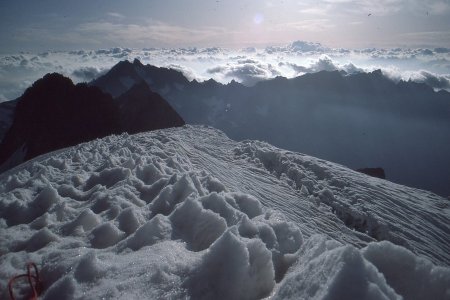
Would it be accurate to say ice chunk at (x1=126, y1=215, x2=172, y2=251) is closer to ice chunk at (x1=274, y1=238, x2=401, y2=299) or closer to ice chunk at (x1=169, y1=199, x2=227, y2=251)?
ice chunk at (x1=169, y1=199, x2=227, y2=251)

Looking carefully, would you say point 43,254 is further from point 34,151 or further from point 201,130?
point 34,151

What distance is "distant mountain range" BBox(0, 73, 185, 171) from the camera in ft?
198

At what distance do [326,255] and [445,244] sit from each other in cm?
1773

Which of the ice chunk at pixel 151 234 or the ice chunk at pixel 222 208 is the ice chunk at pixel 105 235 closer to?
the ice chunk at pixel 151 234

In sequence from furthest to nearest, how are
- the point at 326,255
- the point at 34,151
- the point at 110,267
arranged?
the point at 34,151, the point at 110,267, the point at 326,255

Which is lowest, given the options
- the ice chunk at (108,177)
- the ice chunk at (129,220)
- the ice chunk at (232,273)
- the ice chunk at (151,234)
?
the ice chunk at (108,177)

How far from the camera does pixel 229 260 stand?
429cm

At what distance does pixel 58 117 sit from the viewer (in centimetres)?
6322

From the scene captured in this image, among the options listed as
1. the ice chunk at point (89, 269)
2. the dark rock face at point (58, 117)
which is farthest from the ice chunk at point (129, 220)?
the dark rock face at point (58, 117)

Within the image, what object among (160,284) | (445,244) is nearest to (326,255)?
(160,284)

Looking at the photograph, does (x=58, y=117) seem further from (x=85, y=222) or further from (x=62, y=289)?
(x=62, y=289)

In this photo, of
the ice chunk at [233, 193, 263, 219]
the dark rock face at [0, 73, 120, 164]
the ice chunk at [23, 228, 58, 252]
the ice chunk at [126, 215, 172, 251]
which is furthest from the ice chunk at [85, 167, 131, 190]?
the dark rock face at [0, 73, 120, 164]

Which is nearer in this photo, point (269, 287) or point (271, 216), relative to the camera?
point (269, 287)

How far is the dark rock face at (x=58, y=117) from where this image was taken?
6066cm
